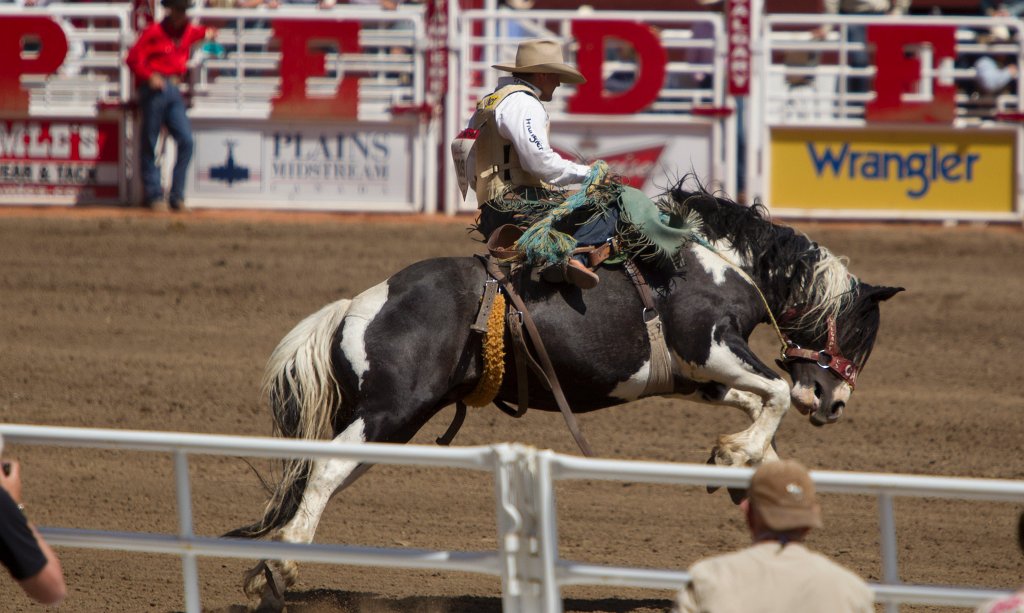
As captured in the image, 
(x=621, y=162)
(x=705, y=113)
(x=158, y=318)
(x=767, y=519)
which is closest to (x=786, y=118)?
(x=705, y=113)

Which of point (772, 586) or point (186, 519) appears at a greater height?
point (772, 586)

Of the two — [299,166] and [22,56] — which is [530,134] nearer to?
[299,166]

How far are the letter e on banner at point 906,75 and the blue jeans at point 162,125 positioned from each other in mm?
6497

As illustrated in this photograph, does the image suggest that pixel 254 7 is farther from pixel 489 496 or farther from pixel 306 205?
pixel 489 496

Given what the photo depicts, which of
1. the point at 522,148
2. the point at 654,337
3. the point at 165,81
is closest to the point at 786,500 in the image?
the point at 654,337

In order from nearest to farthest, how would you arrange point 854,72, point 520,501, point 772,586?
point 772,586 < point 520,501 < point 854,72

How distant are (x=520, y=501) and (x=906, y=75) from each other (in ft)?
31.6

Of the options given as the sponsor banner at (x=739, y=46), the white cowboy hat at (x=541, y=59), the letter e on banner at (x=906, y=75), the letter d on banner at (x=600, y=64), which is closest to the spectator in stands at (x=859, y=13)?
the letter e on banner at (x=906, y=75)

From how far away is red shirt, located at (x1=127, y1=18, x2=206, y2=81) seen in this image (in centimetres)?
1184

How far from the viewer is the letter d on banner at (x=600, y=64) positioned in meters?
12.3

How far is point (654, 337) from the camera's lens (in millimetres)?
5676

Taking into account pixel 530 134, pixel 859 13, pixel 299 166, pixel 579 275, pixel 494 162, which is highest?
pixel 859 13

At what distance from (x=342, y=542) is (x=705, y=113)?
707cm

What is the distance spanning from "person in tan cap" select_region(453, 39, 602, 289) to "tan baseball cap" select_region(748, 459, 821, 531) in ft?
7.96
